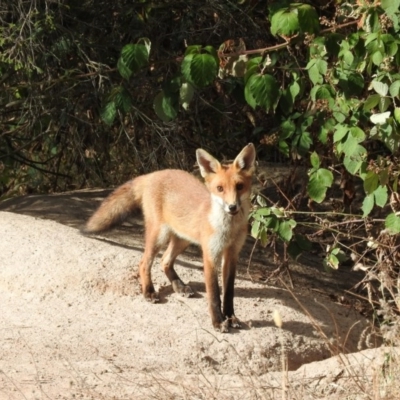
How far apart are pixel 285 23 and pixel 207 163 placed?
4.61 feet

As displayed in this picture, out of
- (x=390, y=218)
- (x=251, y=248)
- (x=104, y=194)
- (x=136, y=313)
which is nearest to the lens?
(x=390, y=218)

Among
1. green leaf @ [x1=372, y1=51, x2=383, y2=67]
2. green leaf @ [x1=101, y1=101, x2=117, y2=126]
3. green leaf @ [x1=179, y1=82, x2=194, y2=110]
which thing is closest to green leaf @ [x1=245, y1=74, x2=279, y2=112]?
green leaf @ [x1=179, y1=82, x2=194, y2=110]

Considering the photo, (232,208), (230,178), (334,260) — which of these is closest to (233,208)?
(232,208)

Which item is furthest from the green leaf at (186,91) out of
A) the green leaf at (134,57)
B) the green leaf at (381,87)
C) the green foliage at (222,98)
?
the green leaf at (381,87)

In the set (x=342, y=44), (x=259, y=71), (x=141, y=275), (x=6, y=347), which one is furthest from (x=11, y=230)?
(x=342, y=44)

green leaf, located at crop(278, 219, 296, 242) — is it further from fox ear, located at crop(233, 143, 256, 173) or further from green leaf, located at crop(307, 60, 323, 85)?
green leaf, located at crop(307, 60, 323, 85)

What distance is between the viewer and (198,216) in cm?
688

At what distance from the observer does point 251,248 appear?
844cm

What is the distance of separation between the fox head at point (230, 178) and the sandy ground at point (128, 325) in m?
0.89

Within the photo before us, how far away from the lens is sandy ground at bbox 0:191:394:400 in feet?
17.0

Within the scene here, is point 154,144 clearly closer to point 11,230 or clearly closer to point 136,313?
point 11,230

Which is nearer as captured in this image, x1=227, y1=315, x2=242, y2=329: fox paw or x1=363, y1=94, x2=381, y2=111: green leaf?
x1=363, y1=94, x2=381, y2=111: green leaf

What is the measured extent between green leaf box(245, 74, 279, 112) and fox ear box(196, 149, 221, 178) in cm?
76

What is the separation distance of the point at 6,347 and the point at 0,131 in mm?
3796
